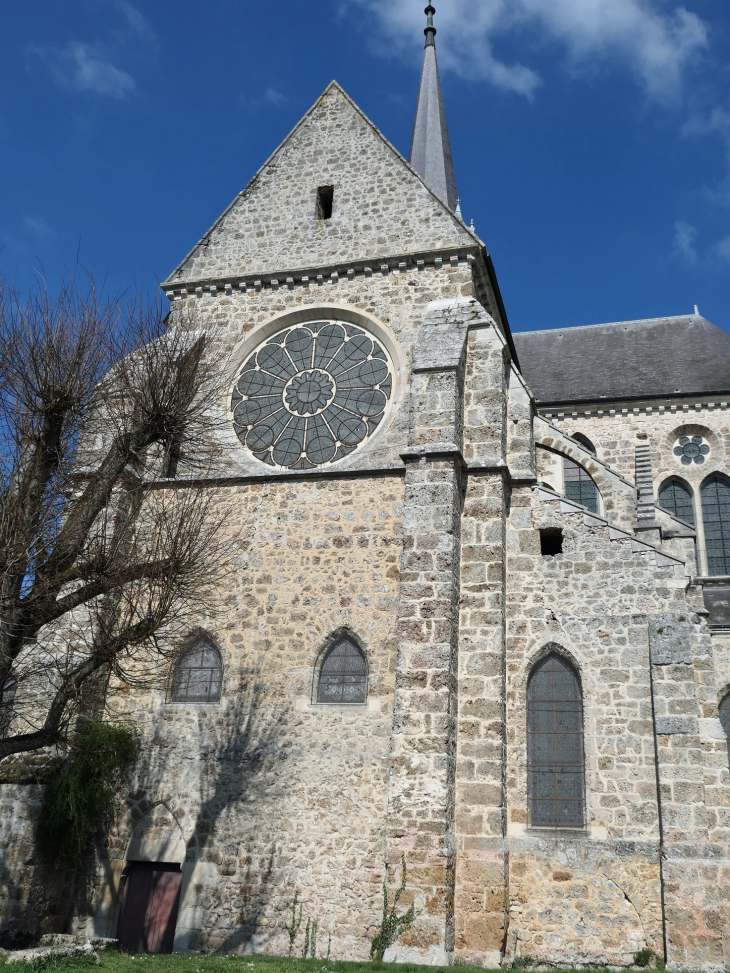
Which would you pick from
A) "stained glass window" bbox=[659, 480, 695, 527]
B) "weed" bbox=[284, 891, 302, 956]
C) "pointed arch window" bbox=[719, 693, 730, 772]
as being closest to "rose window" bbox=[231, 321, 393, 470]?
"weed" bbox=[284, 891, 302, 956]

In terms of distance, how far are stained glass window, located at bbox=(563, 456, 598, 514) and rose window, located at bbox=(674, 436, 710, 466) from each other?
241 centimetres

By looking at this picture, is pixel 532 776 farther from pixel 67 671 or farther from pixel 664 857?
pixel 67 671

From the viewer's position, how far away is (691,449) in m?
18.5

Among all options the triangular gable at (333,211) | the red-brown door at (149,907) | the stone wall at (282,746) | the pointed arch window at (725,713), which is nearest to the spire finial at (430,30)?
the triangular gable at (333,211)

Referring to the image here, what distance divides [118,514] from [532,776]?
5.68 meters

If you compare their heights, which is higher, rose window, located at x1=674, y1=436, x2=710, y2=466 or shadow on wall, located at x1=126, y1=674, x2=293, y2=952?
rose window, located at x1=674, y1=436, x2=710, y2=466

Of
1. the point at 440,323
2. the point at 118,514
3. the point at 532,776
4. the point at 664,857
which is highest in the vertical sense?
the point at 440,323

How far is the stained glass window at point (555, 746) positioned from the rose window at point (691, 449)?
9.47 metres

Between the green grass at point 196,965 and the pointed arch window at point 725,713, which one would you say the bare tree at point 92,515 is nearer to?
the green grass at point 196,965

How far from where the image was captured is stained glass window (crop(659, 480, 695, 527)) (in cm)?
1806

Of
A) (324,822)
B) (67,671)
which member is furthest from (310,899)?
(67,671)

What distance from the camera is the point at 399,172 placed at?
13.2 metres

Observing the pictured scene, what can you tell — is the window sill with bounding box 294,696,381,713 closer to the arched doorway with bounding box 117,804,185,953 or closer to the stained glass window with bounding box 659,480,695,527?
the arched doorway with bounding box 117,804,185,953

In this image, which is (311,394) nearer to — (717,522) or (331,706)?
(331,706)
